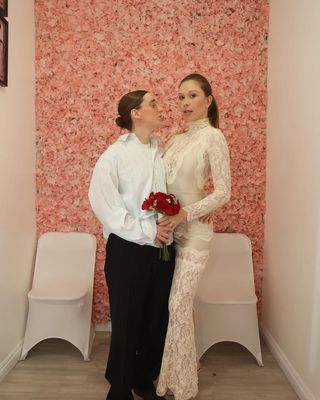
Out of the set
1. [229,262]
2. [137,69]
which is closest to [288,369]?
[229,262]

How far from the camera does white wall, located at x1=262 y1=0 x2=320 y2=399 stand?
200 centimetres

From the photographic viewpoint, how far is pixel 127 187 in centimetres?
193

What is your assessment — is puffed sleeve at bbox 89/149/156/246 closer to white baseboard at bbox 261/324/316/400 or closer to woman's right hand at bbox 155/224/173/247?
woman's right hand at bbox 155/224/173/247

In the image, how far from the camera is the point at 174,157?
2.10 meters

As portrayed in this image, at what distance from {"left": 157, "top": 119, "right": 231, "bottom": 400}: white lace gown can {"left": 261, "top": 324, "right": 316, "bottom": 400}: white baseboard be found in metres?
0.59

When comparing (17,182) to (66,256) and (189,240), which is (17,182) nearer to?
(66,256)

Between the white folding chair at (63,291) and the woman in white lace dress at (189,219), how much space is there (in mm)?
789

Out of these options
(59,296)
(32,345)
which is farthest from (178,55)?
(32,345)

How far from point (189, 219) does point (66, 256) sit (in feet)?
4.19

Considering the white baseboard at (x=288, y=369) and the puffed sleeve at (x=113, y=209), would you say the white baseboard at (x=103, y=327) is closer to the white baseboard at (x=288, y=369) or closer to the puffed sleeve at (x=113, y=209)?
the white baseboard at (x=288, y=369)

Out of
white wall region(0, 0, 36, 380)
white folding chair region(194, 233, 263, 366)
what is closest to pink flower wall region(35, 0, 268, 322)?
white wall region(0, 0, 36, 380)

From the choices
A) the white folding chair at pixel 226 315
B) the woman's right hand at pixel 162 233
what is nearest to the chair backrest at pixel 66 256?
the white folding chair at pixel 226 315

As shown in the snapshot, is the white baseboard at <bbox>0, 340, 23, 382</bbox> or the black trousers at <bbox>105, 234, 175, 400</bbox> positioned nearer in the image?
the black trousers at <bbox>105, 234, 175, 400</bbox>

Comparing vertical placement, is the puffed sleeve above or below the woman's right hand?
above
